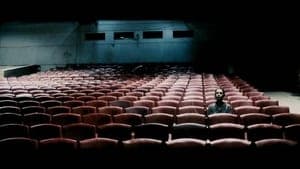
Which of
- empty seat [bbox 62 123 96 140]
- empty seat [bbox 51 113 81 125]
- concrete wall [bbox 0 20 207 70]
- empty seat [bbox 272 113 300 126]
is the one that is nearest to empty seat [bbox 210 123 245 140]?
empty seat [bbox 272 113 300 126]

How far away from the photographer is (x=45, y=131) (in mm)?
6746

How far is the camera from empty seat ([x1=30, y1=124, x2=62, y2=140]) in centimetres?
672

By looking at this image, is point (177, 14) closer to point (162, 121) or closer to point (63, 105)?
point (63, 105)

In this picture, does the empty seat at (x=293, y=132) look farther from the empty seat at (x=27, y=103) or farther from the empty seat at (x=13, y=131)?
the empty seat at (x=27, y=103)

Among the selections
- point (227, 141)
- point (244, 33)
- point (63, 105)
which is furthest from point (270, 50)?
point (227, 141)

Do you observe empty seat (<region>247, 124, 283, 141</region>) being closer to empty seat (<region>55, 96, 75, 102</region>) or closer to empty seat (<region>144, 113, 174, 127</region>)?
empty seat (<region>144, 113, 174, 127</region>)

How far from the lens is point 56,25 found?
26.0 meters

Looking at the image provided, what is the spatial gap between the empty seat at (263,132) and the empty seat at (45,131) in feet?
10.2

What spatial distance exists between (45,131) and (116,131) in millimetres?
1168

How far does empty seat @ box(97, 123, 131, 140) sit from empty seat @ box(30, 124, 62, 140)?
2.40ft

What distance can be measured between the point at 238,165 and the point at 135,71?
17.3m

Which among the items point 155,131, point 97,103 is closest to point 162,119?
point 155,131

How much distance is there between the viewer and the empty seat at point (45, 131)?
6723mm

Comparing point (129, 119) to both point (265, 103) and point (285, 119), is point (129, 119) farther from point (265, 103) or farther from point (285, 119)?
point (265, 103)
